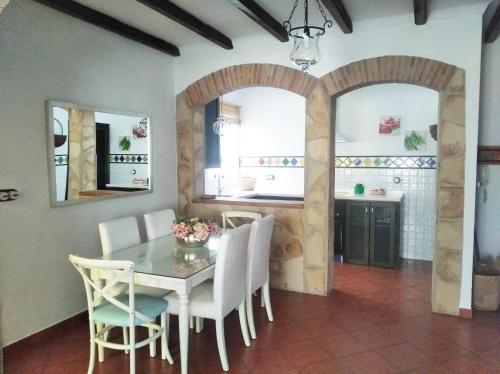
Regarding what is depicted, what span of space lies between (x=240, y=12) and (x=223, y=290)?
2.11 metres

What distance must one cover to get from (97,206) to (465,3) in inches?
127

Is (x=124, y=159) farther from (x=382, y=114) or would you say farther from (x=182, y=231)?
(x=382, y=114)

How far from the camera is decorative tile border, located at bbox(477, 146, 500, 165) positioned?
347 cm

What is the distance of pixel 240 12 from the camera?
3.03 m

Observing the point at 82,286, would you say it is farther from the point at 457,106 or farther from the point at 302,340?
the point at 457,106

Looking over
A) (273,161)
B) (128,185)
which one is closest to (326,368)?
(128,185)

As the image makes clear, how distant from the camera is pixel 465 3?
284cm

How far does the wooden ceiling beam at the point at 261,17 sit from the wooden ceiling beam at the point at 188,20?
20.2 inches

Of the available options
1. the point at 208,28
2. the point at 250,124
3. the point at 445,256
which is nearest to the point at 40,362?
the point at 208,28

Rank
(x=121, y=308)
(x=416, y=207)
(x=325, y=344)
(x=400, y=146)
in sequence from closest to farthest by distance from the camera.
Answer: (x=121, y=308)
(x=325, y=344)
(x=416, y=207)
(x=400, y=146)

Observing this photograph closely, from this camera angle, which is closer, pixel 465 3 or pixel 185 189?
pixel 465 3

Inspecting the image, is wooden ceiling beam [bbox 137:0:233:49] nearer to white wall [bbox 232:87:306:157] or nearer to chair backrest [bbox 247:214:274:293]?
chair backrest [bbox 247:214:274:293]

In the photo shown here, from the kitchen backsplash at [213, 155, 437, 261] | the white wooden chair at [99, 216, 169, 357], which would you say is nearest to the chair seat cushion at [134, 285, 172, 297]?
the white wooden chair at [99, 216, 169, 357]

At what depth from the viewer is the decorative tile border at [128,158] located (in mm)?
3338
